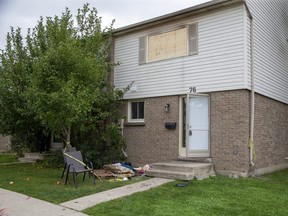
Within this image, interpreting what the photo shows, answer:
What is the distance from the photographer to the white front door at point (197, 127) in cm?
1053

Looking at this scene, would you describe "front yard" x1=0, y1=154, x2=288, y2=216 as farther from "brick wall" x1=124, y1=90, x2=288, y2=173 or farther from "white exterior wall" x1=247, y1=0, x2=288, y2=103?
"white exterior wall" x1=247, y1=0, x2=288, y2=103

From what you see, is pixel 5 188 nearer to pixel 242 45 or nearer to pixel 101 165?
pixel 101 165

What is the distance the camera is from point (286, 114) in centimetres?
1382

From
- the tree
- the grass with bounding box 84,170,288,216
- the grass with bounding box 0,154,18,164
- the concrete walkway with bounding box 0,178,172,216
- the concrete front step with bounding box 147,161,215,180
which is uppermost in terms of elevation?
the tree

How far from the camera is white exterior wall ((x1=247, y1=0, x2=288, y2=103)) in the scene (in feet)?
36.0

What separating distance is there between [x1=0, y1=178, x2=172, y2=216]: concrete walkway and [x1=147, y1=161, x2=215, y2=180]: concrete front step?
1.41 m

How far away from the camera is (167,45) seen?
12039mm

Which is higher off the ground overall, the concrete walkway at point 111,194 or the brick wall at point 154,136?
the brick wall at point 154,136

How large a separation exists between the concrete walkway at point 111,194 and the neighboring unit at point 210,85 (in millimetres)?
1935

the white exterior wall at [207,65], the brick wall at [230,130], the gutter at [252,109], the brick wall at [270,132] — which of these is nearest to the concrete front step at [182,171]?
the brick wall at [230,130]

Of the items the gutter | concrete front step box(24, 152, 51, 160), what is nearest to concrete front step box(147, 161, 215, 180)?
the gutter

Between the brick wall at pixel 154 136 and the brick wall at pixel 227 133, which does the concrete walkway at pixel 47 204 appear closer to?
the brick wall at pixel 227 133

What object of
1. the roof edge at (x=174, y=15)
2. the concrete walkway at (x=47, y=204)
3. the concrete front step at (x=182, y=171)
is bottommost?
the concrete walkway at (x=47, y=204)

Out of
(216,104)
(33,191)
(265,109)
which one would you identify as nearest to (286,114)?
(265,109)
